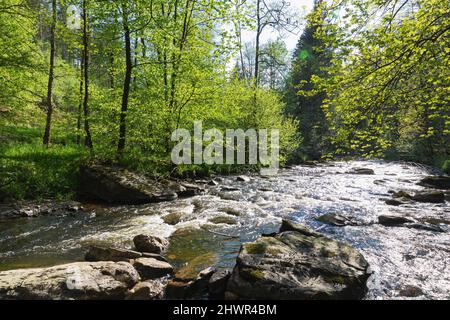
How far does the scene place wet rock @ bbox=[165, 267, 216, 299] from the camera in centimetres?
464

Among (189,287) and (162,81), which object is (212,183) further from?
(189,287)

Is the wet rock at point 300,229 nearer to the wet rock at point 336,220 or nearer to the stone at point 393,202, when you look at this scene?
the wet rock at point 336,220

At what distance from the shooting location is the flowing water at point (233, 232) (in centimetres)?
571

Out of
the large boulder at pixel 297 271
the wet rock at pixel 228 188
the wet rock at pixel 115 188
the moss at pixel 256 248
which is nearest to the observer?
the large boulder at pixel 297 271

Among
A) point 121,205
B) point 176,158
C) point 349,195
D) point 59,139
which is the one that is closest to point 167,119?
point 176,158

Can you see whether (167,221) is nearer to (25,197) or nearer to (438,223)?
(25,197)

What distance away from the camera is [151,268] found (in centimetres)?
526

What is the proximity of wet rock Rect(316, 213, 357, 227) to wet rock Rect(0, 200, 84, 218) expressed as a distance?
27.3 feet

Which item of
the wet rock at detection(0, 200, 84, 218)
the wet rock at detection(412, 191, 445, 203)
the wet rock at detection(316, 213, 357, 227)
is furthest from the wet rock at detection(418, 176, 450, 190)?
the wet rock at detection(0, 200, 84, 218)

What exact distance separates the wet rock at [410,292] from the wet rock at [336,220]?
3550 mm

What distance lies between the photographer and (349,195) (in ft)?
43.2

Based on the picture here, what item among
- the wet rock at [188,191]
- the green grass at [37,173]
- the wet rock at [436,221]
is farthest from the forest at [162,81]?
the wet rock at [436,221]

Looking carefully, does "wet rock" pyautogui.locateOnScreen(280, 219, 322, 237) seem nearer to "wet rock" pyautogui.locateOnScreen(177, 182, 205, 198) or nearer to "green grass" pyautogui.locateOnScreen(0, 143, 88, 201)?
"wet rock" pyautogui.locateOnScreen(177, 182, 205, 198)

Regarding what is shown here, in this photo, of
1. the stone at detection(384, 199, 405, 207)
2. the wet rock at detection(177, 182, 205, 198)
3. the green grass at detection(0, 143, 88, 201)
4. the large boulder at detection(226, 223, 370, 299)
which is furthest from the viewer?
the wet rock at detection(177, 182, 205, 198)
